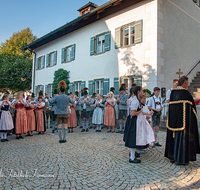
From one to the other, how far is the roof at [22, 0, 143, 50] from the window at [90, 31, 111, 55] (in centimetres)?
134

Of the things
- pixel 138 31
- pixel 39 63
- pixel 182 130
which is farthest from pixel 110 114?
pixel 39 63

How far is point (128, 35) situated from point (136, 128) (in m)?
8.79

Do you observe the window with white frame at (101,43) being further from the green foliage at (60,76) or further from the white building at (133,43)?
the green foliage at (60,76)

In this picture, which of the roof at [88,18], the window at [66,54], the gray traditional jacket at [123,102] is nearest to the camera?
the gray traditional jacket at [123,102]

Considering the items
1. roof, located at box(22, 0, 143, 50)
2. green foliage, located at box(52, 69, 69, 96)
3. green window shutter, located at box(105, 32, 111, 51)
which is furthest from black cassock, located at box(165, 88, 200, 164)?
green foliage, located at box(52, 69, 69, 96)

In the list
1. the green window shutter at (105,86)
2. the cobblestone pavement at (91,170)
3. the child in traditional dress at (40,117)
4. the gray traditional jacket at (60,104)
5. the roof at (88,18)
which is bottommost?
the cobblestone pavement at (91,170)

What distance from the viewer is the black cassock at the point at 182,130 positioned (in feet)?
14.8

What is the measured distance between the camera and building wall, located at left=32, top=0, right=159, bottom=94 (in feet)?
35.2

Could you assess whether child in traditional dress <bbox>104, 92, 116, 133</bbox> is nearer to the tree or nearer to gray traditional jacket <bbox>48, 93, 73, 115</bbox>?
gray traditional jacket <bbox>48, 93, 73, 115</bbox>

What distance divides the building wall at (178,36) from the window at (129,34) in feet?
4.03

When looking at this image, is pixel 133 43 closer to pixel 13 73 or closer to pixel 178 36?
pixel 178 36

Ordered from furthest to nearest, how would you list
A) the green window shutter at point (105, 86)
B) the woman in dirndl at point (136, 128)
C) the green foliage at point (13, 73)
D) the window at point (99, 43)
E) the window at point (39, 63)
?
the green foliage at point (13, 73)
the window at point (39, 63)
the window at point (99, 43)
the green window shutter at point (105, 86)
the woman in dirndl at point (136, 128)

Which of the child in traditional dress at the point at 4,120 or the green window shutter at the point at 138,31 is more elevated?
the green window shutter at the point at 138,31

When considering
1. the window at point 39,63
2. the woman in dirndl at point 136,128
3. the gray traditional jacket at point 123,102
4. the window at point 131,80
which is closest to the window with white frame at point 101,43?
the window at point 131,80
